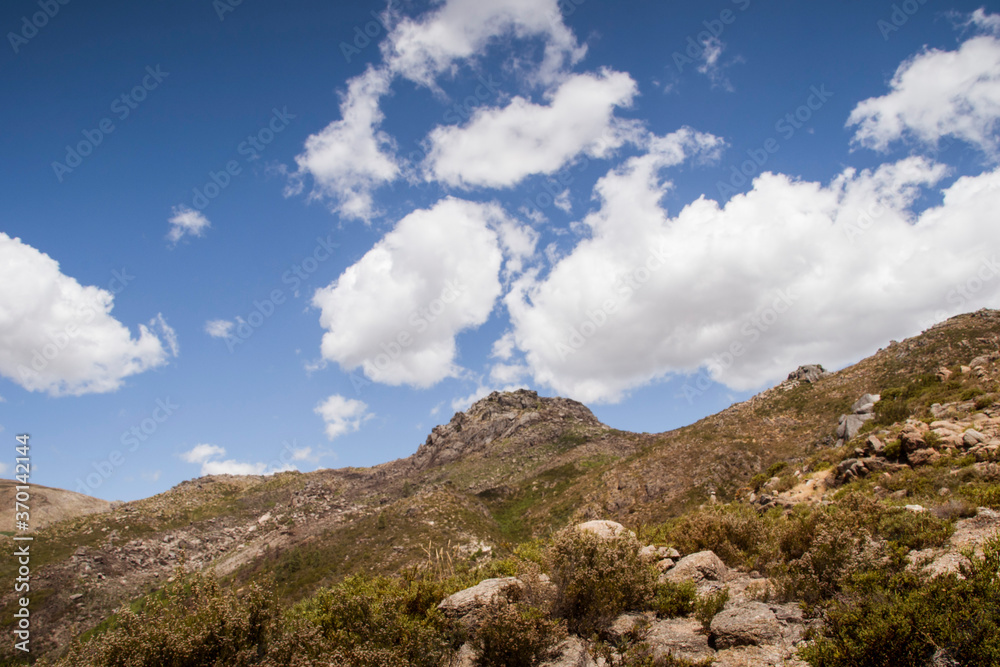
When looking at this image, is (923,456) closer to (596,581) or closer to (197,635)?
(596,581)

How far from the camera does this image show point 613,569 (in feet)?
36.0

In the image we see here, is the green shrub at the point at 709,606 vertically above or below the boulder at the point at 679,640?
above

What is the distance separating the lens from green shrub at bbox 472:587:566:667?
8641mm

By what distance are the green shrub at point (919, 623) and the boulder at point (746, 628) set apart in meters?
0.90

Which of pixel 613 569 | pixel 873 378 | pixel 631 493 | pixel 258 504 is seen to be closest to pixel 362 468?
pixel 258 504

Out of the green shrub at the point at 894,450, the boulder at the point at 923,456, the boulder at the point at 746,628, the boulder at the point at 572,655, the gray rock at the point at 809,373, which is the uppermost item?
the gray rock at the point at 809,373

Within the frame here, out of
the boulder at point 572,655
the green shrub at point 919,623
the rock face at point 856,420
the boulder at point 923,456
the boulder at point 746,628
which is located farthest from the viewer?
the rock face at point 856,420

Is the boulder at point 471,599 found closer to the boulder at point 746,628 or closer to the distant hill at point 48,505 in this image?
the boulder at point 746,628

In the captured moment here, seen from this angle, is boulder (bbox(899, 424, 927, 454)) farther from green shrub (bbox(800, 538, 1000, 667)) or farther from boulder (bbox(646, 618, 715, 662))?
boulder (bbox(646, 618, 715, 662))

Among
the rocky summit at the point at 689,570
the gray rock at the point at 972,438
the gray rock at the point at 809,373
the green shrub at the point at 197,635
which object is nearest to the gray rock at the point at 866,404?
the rocky summit at the point at 689,570

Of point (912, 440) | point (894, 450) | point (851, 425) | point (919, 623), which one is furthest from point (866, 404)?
point (919, 623)

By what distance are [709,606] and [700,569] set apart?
3040 mm

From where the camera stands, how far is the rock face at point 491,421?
86688 millimetres

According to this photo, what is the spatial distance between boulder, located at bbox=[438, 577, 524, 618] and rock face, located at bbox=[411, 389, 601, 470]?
7314 centimetres
